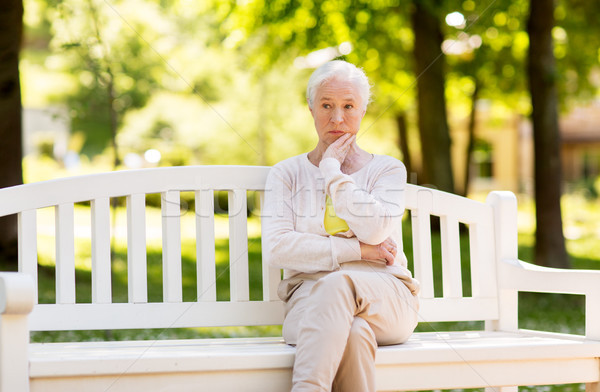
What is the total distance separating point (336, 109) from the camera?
325 cm

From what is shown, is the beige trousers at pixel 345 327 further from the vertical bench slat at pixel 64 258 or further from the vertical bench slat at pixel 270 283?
the vertical bench slat at pixel 64 258

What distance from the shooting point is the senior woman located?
276cm

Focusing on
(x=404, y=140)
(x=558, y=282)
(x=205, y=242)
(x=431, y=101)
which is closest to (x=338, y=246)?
(x=205, y=242)

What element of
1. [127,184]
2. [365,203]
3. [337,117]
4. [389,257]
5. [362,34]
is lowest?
[389,257]

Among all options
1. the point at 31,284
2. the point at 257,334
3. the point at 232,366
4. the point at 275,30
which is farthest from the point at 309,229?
the point at 275,30

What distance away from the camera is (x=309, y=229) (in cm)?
319

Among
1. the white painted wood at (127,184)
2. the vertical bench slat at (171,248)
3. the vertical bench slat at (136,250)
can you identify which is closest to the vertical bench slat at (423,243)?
the white painted wood at (127,184)

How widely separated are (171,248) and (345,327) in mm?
964

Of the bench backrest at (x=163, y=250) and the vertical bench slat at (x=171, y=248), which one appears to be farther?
the vertical bench slat at (x=171, y=248)

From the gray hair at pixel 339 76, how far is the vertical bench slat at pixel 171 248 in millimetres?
757

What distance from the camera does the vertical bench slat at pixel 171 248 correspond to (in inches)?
133

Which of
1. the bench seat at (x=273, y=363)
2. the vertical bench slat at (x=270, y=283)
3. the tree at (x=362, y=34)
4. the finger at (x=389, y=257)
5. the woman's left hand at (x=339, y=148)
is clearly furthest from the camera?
the tree at (x=362, y=34)

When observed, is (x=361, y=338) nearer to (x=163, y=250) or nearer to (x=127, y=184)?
(x=163, y=250)

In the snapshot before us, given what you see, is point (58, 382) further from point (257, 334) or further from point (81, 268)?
point (81, 268)
